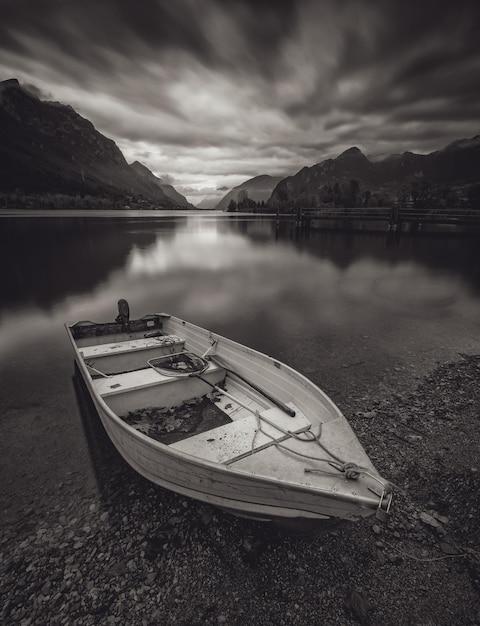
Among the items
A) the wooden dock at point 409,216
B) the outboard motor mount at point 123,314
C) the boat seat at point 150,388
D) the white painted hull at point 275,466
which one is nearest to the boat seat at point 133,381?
the boat seat at point 150,388

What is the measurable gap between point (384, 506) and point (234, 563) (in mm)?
2316

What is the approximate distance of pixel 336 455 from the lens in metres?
4.41

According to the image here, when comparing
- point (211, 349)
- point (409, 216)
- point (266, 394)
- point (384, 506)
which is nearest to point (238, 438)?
point (266, 394)

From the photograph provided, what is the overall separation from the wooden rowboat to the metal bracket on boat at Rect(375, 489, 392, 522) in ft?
0.04

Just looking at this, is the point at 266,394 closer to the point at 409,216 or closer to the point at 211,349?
the point at 211,349

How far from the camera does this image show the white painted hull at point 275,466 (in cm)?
387

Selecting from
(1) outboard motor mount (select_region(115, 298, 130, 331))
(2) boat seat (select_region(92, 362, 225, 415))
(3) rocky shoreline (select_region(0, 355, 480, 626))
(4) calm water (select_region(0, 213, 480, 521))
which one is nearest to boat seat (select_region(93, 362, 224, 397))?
(2) boat seat (select_region(92, 362, 225, 415))

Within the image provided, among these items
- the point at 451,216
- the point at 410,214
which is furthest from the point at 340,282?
the point at 410,214

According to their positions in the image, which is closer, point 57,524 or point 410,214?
point 57,524

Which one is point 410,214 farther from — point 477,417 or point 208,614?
point 208,614

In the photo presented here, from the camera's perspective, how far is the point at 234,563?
4328 millimetres

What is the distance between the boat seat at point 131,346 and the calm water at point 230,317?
54.5 inches

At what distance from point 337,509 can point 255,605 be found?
1643mm

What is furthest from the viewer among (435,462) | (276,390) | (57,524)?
(276,390)
